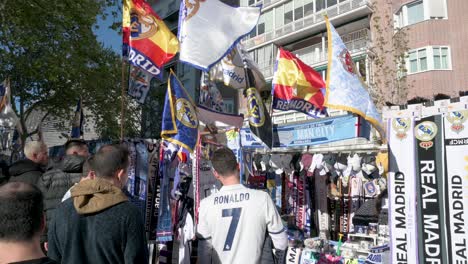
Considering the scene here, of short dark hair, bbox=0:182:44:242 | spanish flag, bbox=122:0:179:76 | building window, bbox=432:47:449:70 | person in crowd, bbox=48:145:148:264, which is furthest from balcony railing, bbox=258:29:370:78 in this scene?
short dark hair, bbox=0:182:44:242

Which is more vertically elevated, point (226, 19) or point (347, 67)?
point (226, 19)

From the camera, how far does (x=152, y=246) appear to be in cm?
671

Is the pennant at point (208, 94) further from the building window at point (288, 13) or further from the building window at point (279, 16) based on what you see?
the building window at point (279, 16)

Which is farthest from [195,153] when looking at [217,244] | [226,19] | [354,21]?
[354,21]

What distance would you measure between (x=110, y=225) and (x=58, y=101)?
17.1 m

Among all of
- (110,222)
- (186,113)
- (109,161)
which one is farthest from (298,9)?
(110,222)

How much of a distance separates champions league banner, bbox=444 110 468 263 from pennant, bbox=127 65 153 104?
461cm

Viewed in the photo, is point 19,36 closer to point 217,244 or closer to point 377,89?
point 217,244

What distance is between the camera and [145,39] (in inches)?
268

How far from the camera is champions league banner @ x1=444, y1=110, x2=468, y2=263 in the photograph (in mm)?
3707

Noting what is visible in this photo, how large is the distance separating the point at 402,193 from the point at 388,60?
68.1 feet

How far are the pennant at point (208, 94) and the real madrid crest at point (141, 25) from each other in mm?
1579

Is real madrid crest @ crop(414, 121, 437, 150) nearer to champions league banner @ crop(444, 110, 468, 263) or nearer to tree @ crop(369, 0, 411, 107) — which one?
champions league banner @ crop(444, 110, 468, 263)

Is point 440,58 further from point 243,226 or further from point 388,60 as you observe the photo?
point 243,226
